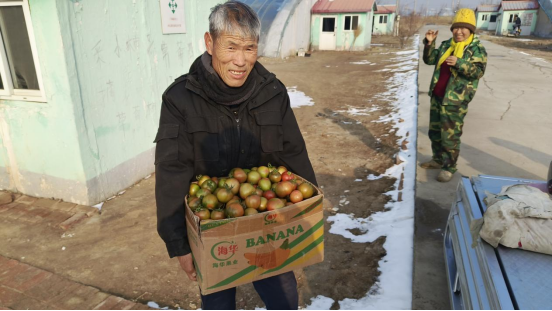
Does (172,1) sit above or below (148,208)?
above

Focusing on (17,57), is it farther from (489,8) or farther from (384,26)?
(489,8)

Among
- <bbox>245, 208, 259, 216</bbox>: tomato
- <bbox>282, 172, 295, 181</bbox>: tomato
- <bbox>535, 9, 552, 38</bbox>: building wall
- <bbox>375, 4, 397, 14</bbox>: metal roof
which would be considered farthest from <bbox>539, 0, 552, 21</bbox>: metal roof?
<bbox>245, 208, 259, 216</bbox>: tomato

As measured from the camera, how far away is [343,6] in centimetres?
2166

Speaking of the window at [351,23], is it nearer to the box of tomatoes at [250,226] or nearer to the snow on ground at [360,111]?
the snow on ground at [360,111]

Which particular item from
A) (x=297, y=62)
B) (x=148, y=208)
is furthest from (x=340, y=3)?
(x=148, y=208)

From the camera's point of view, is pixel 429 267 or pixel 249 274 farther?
pixel 429 267

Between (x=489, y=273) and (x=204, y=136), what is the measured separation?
1.82 m

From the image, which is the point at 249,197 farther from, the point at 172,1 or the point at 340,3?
the point at 340,3

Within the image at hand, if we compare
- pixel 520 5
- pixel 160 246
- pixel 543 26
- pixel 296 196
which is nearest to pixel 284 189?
pixel 296 196

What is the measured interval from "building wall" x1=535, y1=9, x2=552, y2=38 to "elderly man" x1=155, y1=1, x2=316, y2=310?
1582 inches

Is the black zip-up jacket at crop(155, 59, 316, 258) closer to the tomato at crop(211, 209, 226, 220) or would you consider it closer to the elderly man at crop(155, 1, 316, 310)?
the elderly man at crop(155, 1, 316, 310)

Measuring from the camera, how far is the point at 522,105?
832 centimetres

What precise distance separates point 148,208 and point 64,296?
5.15 feet

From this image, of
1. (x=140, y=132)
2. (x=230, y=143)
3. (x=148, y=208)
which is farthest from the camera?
(x=140, y=132)
